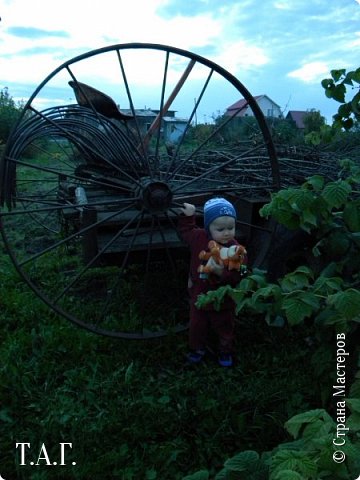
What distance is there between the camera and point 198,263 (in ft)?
8.63

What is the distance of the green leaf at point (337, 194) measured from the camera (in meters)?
1.54

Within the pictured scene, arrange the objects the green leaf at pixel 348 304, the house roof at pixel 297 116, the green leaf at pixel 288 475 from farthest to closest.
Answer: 1. the house roof at pixel 297 116
2. the green leaf at pixel 348 304
3. the green leaf at pixel 288 475

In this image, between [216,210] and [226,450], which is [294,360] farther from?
[216,210]

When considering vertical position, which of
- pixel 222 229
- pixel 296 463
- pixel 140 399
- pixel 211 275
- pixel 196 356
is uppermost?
pixel 222 229

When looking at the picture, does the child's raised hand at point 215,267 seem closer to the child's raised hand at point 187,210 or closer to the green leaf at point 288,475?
the child's raised hand at point 187,210

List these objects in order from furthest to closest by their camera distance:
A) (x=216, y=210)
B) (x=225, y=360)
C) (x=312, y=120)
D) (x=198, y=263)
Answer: (x=312, y=120) → (x=225, y=360) → (x=198, y=263) → (x=216, y=210)

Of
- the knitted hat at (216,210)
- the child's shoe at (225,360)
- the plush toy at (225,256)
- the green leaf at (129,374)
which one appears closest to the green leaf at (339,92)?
the knitted hat at (216,210)

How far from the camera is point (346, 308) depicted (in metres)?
1.31

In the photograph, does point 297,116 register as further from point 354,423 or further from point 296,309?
point 354,423

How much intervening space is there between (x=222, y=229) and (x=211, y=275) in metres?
0.26

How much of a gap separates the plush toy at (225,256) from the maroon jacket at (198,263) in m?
0.04

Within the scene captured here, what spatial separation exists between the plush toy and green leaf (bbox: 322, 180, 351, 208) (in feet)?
3.13

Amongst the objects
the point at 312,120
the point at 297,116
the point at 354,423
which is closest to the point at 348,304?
the point at 354,423

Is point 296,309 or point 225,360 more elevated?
point 296,309
